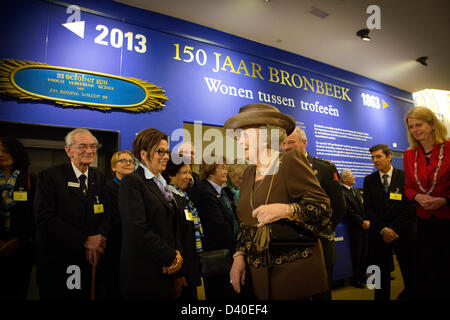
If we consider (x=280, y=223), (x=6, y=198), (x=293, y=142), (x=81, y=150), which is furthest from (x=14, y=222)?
(x=293, y=142)

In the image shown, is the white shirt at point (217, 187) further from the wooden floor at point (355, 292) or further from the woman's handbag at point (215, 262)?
the wooden floor at point (355, 292)

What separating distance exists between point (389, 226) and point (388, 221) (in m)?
0.08

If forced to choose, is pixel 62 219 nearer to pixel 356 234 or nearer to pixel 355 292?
pixel 355 292

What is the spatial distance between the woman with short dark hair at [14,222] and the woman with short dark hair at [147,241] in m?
1.04

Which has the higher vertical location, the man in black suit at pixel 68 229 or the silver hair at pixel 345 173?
the silver hair at pixel 345 173

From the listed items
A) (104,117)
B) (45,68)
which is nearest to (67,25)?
(45,68)

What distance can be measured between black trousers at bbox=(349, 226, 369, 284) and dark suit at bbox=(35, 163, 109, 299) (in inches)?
151

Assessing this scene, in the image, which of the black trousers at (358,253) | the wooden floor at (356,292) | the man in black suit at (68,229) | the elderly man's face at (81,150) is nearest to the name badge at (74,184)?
the man in black suit at (68,229)

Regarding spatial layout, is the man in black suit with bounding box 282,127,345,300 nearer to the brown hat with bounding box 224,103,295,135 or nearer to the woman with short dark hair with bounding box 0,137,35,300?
the brown hat with bounding box 224,103,295,135

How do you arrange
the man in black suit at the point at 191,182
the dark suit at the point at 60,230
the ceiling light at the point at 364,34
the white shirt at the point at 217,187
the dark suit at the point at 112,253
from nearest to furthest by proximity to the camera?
the dark suit at the point at 60,230, the dark suit at the point at 112,253, the white shirt at the point at 217,187, the man in black suit at the point at 191,182, the ceiling light at the point at 364,34

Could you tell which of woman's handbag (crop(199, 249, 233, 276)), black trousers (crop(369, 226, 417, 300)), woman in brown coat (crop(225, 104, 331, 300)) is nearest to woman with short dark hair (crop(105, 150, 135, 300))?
woman's handbag (crop(199, 249, 233, 276))

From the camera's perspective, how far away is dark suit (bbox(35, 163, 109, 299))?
6.83ft

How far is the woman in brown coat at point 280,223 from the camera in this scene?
1282 mm

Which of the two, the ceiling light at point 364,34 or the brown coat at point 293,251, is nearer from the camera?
the brown coat at point 293,251
